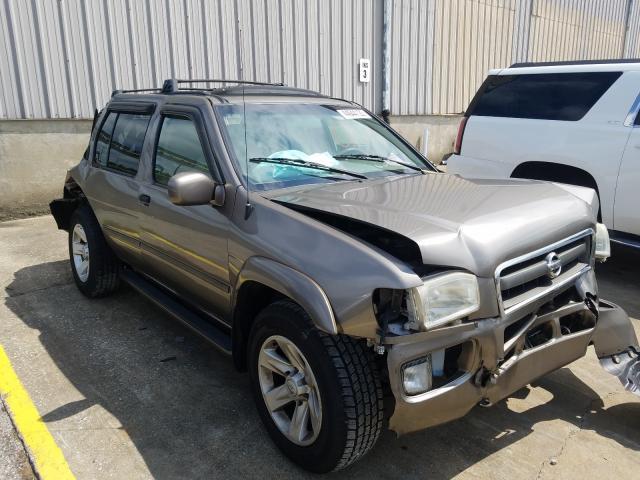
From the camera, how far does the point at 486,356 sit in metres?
2.39

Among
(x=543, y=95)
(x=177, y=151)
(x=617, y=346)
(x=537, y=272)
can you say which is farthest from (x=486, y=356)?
(x=543, y=95)

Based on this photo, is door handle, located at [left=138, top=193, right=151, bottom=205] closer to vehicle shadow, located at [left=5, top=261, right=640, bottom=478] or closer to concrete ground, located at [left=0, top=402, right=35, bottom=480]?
vehicle shadow, located at [left=5, top=261, right=640, bottom=478]

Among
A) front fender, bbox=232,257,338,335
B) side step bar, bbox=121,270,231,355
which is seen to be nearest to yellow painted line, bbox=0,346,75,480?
side step bar, bbox=121,270,231,355

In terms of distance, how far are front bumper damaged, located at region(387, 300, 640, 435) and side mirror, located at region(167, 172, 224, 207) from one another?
134 cm

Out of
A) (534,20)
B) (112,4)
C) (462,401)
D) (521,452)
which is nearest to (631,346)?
(521,452)

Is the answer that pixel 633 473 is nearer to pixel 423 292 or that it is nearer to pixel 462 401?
pixel 462 401

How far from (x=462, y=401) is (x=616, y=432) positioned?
50.5 inches

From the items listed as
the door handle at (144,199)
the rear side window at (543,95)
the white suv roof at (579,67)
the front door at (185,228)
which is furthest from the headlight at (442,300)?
the white suv roof at (579,67)

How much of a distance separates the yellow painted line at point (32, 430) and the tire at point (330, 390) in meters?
1.18

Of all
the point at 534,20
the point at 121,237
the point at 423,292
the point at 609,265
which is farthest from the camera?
the point at 534,20

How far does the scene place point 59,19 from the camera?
7.62 m

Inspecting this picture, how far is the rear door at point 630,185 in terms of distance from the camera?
5.16 m

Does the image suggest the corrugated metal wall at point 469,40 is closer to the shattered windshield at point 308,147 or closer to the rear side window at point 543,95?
the rear side window at point 543,95

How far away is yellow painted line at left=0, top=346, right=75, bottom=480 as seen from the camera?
2770mm
